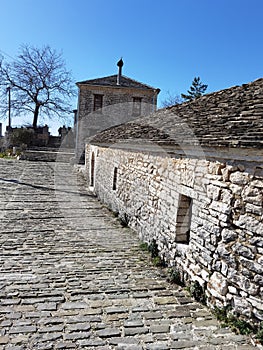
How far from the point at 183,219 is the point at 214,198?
49.7 inches

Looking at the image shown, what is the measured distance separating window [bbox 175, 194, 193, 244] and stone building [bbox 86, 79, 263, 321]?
0.06 feet

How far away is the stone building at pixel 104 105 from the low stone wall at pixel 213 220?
15.6 meters

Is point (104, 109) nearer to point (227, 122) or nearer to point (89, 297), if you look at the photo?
point (227, 122)

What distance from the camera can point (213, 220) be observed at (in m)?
3.95

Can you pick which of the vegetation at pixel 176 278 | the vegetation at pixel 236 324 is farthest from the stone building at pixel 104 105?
the vegetation at pixel 236 324

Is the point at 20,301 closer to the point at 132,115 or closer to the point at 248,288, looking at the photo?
the point at 248,288

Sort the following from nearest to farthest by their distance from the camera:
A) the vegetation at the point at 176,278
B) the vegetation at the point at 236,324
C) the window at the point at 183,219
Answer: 1. the vegetation at the point at 236,324
2. the vegetation at the point at 176,278
3. the window at the point at 183,219

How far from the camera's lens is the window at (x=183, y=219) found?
200 inches

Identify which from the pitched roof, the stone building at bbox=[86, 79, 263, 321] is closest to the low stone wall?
the stone building at bbox=[86, 79, 263, 321]

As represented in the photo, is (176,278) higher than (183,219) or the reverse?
the reverse

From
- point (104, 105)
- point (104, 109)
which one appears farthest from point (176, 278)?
point (104, 105)

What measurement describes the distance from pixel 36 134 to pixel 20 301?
2639cm

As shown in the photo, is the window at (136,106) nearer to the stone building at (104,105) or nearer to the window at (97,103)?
the stone building at (104,105)

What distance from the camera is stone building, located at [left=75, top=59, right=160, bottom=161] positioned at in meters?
21.4
